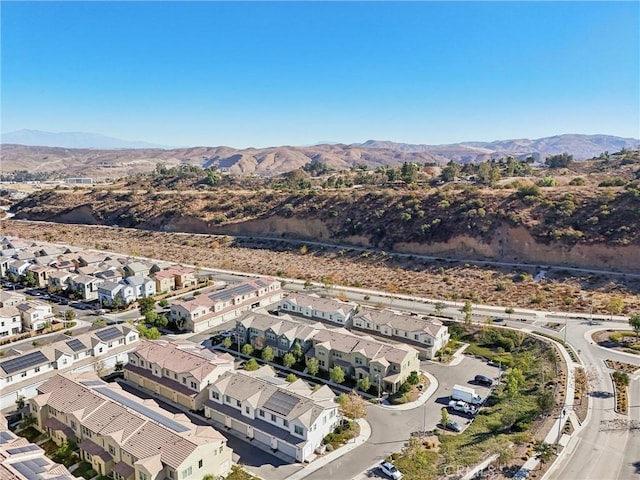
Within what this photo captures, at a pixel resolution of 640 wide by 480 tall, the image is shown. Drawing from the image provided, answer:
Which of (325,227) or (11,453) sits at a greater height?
(325,227)

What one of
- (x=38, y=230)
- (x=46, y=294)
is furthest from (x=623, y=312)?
(x=38, y=230)

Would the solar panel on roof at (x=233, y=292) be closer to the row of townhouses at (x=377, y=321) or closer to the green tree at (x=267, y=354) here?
the row of townhouses at (x=377, y=321)

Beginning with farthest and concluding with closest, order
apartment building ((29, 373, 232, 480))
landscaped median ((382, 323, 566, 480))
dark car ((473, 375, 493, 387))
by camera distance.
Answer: dark car ((473, 375, 493, 387)) < landscaped median ((382, 323, 566, 480)) < apartment building ((29, 373, 232, 480))

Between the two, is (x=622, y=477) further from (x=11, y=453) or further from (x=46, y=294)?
(x=46, y=294)

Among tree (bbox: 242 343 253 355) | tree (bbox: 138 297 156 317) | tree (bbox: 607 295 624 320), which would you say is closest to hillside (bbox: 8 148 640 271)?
tree (bbox: 607 295 624 320)

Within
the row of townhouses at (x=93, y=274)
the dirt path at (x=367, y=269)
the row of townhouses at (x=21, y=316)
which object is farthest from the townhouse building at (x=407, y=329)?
the row of townhouses at (x=21, y=316)

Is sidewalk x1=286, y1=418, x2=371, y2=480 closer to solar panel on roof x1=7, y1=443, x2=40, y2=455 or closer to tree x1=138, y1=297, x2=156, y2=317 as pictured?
solar panel on roof x1=7, y1=443, x2=40, y2=455

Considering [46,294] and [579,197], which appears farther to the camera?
[579,197]
